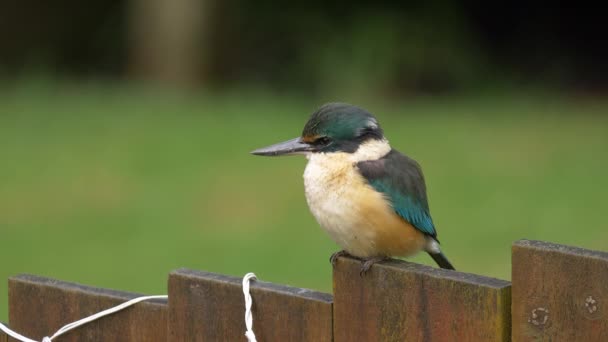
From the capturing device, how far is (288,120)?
9.55 metres

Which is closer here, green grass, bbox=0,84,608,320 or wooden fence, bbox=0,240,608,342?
wooden fence, bbox=0,240,608,342

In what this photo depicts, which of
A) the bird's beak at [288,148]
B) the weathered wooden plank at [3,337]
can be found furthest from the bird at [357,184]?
the weathered wooden plank at [3,337]

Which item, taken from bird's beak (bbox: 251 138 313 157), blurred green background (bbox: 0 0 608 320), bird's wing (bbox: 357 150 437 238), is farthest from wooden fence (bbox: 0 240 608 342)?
blurred green background (bbox: 0 0 608 320)

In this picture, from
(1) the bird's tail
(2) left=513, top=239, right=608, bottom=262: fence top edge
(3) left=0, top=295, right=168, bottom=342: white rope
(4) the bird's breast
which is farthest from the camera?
(1) the bird's tail

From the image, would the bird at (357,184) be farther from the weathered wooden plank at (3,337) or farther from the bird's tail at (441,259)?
the weathered wooden plank at (3,337)

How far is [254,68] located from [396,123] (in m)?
2.47

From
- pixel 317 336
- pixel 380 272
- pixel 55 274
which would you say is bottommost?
pixel 55 274

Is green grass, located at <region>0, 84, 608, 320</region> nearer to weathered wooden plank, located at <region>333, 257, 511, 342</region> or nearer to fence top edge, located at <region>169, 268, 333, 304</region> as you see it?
fence top edge, located at <region>169, 268, 333, 304</region>

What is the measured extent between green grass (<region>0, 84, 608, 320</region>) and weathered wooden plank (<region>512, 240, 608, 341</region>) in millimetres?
3788

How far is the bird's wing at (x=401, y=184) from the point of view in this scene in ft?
11.5

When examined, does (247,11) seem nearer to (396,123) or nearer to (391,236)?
(396,123)

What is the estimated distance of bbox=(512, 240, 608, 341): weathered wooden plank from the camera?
2414 mm

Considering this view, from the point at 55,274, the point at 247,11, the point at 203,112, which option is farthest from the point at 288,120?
the point at 55,274

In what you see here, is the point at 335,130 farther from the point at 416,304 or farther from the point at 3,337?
the point at 3,337
